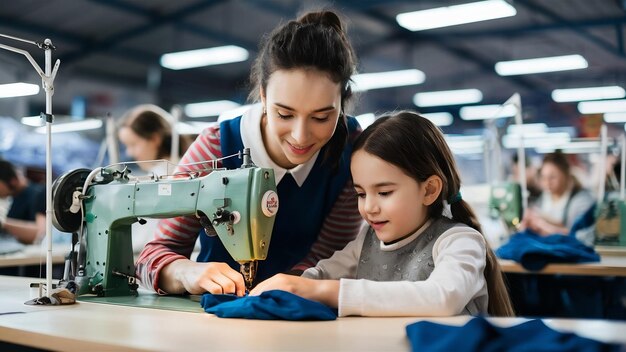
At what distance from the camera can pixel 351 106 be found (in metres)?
1.75

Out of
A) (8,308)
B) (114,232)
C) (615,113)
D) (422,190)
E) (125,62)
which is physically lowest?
(8,308)

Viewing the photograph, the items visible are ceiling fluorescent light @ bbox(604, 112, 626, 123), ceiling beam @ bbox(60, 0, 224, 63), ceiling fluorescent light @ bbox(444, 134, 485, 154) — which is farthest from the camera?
ceiling fluorescent light @ bbox(604, 112, 626, 123)

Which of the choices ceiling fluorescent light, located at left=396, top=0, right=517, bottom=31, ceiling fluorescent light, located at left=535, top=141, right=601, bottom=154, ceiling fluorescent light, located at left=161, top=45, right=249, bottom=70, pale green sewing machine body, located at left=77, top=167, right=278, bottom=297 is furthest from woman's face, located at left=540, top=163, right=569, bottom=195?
ceiling fluorescent light, located at left=161, top=45, right=249, bottom=70

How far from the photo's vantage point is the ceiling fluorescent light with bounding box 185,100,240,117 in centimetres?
843

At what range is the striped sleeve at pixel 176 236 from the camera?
147 cm

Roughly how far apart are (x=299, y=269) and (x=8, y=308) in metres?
0.65

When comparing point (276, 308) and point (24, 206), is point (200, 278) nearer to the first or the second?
point (276, 308)

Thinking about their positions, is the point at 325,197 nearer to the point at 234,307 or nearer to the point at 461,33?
the point at 234,307

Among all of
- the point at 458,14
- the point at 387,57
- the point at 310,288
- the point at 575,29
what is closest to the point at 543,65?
the point at 575,29

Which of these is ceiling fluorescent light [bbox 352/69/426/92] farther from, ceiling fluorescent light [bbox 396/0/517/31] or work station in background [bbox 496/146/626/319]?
work station in background [bbox 496/146/626/319]

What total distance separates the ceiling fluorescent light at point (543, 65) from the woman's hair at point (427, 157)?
6528 mm

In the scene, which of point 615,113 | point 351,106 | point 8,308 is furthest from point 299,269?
point 615,113

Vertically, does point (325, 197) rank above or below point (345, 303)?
above

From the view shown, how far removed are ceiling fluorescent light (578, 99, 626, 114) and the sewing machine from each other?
283 inches
